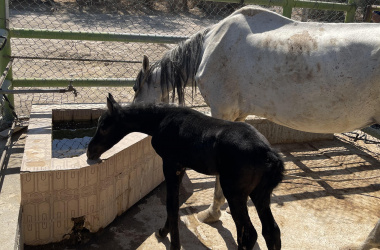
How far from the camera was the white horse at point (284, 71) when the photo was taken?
348cm

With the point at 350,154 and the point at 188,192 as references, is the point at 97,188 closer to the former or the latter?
the point at 188,192

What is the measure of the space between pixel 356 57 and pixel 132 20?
33.1ft

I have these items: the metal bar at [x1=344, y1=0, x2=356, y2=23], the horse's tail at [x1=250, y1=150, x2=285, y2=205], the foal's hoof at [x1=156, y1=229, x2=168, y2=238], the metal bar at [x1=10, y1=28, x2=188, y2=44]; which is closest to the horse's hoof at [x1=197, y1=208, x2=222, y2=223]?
the foal's hoof at [x1=156, y1=229, x2=168, y2=238]

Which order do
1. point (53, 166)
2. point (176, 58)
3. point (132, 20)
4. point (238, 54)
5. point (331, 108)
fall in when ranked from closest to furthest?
1. point (53, 166)
2. point (331, 108)
3. point (238, 54)
4. point (176, 58)
5. point (132, 20)

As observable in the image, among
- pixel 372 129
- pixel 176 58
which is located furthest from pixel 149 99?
pixel 372 129

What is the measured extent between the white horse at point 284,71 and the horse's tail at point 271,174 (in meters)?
0.99

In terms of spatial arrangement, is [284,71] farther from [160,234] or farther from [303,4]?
[303,4]

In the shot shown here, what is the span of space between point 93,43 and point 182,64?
663 cm

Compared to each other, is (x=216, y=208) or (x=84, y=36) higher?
(x=84, y=36)

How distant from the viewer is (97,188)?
3506 millimetres

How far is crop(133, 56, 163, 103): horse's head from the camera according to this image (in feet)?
14.0

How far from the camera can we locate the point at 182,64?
13.7 feet

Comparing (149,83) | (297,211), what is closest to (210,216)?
(297,211)

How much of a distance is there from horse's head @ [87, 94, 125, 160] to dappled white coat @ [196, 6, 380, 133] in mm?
935
